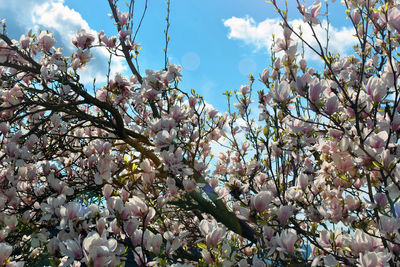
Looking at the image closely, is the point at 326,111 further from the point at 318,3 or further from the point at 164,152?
the point at 164,152

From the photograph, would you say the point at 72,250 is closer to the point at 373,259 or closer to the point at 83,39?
the point at 373,259

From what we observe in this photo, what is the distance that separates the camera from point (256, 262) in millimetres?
1912

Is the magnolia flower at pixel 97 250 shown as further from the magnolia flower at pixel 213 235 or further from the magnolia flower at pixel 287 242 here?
the magnolia flower at pixel 287 242

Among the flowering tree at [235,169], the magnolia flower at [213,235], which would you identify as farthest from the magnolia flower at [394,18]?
the magnolia flower at [213,235]

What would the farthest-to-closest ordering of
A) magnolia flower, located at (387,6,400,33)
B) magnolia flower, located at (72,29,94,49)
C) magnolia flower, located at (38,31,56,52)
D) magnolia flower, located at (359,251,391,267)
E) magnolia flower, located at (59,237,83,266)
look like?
magnolia flower, located at (38,31,56,52) → magnolia flower, located at (72,29,94,49) → magnolia flower, located at (387,6,400,33) → magnolia flower, located at (59,237,83,266) → magnolia flower, located at (359,251,391,267)

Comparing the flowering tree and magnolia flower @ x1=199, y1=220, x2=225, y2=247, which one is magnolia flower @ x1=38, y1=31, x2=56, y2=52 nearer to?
the flowering tree

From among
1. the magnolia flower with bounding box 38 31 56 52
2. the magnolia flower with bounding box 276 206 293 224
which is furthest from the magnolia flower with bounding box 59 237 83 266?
the magnolia flower with bounding box 38 31 56 52

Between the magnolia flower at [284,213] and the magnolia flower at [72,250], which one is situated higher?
the magnolia flower at [284,213]

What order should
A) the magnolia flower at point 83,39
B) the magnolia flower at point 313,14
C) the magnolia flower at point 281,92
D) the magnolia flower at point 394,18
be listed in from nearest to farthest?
the magnolia flower at point 394,18, the magnolia flower at point 281,92, the magnolia flower at point 313,14, the magnolia flower at point 83,39

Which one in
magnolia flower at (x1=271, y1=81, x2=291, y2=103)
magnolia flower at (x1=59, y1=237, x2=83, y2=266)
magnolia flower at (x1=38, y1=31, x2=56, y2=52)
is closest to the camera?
magnolia flower at (x1=59, y1=237, x2=83, y2=266)

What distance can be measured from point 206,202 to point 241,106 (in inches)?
51.0

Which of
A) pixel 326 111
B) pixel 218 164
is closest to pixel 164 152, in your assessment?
pixel 326 111

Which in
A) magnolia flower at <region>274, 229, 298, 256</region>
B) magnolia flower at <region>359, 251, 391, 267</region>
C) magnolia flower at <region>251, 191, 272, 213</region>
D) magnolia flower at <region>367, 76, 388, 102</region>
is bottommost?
magnolia flower at <region>359, 251, 391, 267</region>

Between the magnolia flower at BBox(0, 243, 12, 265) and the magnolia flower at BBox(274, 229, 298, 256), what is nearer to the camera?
the magnolia flower at BBox(274, 229, 298, 256)
